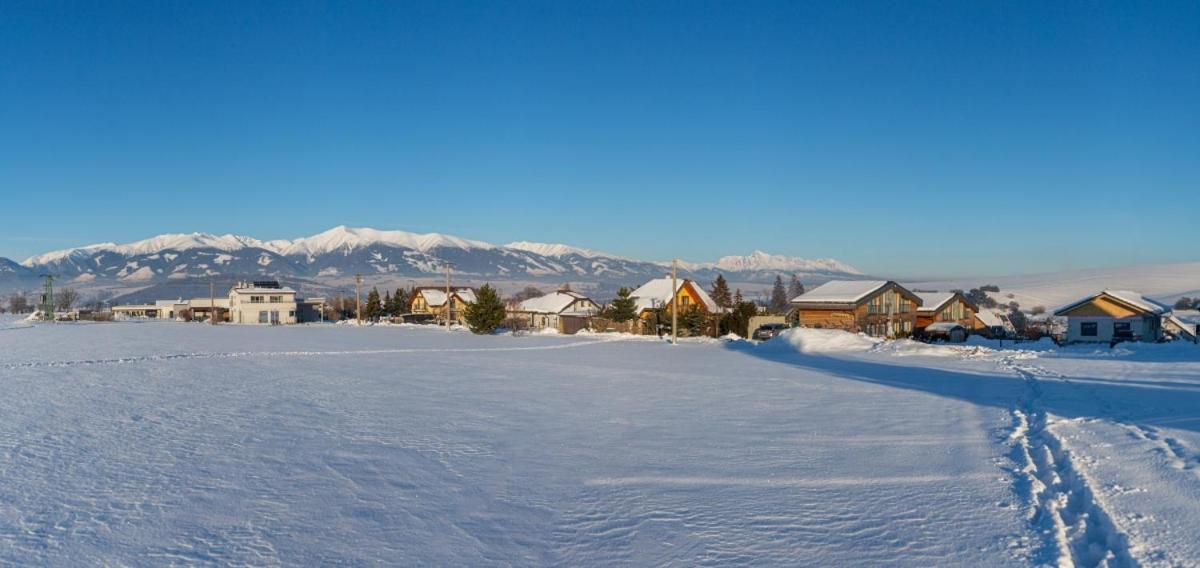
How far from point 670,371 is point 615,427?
972 cm

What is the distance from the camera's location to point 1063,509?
6.07 m

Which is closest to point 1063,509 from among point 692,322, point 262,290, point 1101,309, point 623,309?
point 1101,309

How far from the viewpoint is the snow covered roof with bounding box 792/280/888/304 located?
42.1m

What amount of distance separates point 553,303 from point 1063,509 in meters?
58.9

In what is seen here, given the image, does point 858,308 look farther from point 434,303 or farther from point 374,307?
point 374,307

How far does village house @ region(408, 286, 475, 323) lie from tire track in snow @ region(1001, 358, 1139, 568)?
220 feet

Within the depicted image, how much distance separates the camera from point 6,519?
250 inches

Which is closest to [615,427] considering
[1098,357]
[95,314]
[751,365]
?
[751,365]

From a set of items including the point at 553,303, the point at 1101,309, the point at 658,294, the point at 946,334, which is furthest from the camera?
the point at 553,303

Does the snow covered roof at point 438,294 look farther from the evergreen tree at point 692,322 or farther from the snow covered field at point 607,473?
the snow covered field at point 607,473

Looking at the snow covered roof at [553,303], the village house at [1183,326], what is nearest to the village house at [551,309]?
the snow covered roof at [553,303]

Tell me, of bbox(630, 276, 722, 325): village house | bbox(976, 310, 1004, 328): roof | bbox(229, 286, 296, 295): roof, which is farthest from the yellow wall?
bbox(229, 286, 296, 295): roof

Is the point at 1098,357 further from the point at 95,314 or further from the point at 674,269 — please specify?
the point at 95,314

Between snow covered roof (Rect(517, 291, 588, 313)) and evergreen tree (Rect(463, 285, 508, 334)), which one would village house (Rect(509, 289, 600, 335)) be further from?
evergreen tree (Rect(463, 285, 508, 334))
